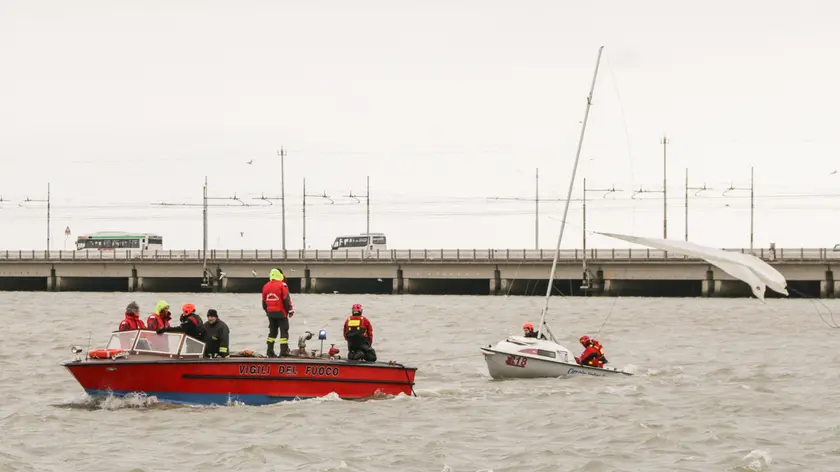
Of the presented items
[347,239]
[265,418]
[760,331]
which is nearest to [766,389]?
[265,418]

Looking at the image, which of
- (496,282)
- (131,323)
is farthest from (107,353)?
(496,282)

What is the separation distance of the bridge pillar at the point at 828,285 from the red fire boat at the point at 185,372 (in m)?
73.6

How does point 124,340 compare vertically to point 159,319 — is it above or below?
below

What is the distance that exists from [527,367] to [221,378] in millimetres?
10094

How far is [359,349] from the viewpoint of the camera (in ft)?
96.6

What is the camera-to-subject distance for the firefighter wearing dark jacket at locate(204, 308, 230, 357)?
2817 cm

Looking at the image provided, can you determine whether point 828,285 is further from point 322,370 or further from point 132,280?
point 322,370

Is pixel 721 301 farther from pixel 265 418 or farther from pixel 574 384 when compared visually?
pixel 265 418

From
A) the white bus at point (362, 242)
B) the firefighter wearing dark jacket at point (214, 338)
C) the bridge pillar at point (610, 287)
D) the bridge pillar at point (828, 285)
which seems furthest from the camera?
the white bus at point (362, 242)

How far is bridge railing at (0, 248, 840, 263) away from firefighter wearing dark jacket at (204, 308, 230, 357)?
69.7 metres

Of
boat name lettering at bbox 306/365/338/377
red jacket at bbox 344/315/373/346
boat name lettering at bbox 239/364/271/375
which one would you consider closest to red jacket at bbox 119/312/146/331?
boat name lettering at bbox 239/364/271/375

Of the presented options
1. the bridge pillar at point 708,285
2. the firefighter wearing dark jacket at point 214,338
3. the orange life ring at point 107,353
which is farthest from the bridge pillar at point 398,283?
the orange life ring at point 107,353

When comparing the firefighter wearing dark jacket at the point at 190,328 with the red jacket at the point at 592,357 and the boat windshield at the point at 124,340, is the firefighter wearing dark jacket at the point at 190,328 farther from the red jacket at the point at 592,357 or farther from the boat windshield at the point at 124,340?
the red jacket at the point at 592,357

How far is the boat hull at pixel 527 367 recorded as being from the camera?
35.3m
